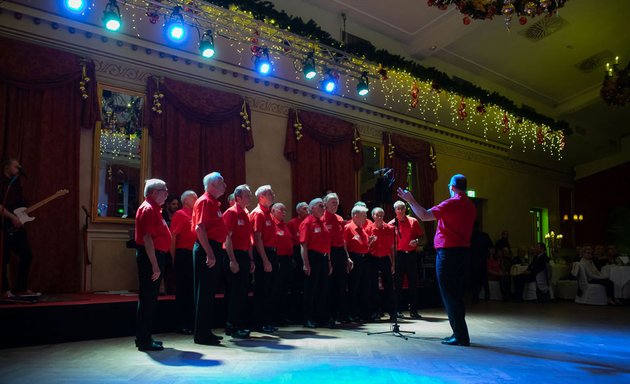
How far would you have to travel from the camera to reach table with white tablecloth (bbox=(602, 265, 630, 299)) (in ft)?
30.0

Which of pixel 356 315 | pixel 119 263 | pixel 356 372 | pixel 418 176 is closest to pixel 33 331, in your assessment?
pixel 119 263

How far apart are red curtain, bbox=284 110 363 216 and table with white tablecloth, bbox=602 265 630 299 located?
4991 mm

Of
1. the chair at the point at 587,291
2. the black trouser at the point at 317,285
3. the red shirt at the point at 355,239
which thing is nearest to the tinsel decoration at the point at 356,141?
the red shirt at the point at 355,239

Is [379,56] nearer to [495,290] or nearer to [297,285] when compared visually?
[297,285]

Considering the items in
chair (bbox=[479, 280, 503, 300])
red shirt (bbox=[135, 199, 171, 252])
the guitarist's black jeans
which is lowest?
chair (bbox=[479, 280, 503, 300])

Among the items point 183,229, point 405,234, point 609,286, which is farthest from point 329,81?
point 609,286

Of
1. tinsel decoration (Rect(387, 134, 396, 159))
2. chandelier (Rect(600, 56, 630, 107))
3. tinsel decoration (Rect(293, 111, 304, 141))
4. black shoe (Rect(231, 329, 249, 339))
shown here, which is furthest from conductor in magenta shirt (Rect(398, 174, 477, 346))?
chandelier (Rect(600, 56, 630, 107))

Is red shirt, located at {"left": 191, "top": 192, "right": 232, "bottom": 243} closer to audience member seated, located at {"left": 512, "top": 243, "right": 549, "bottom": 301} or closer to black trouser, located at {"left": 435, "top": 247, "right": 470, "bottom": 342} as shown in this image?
black trouser, located at {"left": 435, "top": 247, "right": 470, "bottom": 342}

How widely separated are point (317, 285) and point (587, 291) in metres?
6.34

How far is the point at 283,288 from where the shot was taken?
5953 mm

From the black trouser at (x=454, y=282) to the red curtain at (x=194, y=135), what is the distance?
4.03m

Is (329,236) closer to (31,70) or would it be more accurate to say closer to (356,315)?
(356,315)

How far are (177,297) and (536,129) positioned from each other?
11.6 meters

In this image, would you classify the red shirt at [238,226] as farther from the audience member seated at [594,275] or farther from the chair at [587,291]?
the audience member seated at [594,275]
